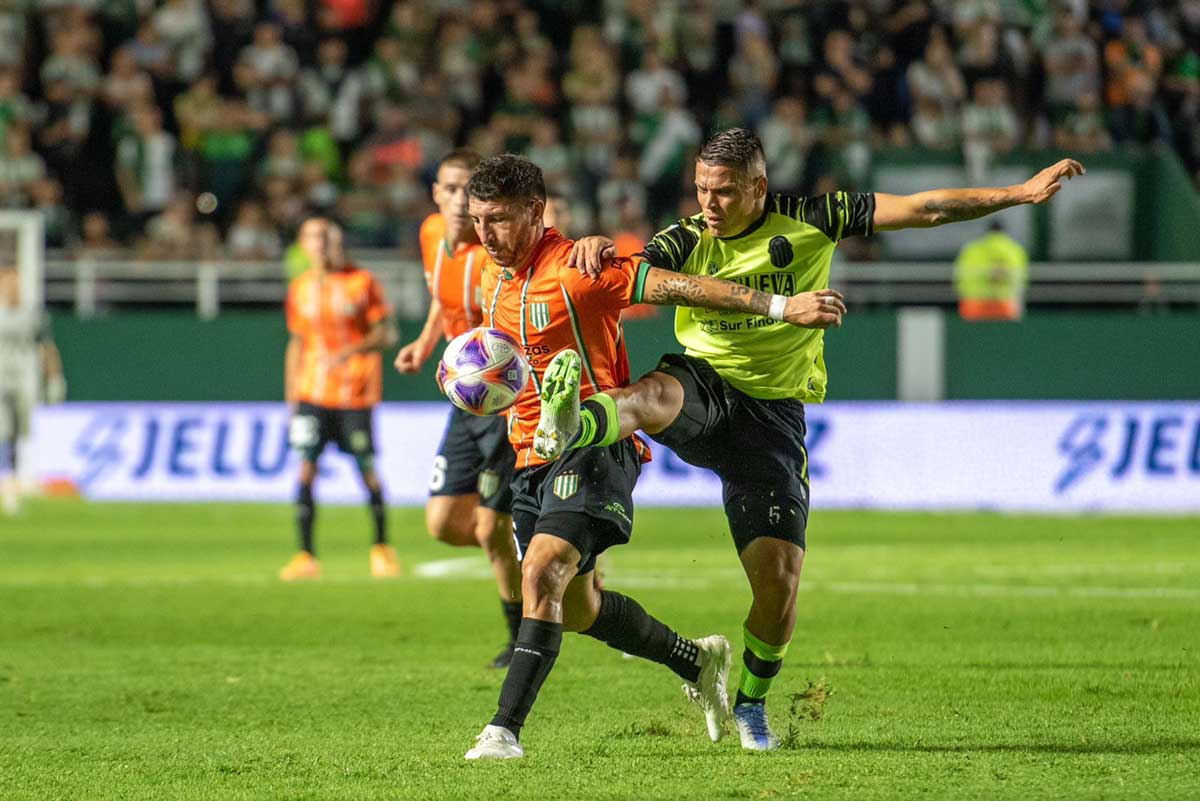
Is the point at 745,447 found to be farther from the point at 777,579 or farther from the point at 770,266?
the point at 770,266

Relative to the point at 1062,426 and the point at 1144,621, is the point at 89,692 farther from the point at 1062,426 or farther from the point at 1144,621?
the point at 1062,426

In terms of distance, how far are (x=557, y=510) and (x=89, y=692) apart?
293 centimetres

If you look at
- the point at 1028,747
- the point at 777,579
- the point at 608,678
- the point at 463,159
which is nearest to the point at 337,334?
the point at 463,159

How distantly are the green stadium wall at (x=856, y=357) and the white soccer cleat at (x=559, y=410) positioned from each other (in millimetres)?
13263

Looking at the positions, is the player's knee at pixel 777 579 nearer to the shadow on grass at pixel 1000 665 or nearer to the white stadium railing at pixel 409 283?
the shadow on grass at pixel 1000 665

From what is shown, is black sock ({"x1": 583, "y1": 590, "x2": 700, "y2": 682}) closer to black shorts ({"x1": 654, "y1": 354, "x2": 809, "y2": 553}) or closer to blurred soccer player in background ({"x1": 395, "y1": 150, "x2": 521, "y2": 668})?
black shorts ({"x1": 654, "y1": 354, "x2": 809, "y2": 553})

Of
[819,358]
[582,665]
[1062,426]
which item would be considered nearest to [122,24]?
[1062,426]

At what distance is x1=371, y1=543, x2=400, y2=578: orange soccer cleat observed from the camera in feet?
44.0

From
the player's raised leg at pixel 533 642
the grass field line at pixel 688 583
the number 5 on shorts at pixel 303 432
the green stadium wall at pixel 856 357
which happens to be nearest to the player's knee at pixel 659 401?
the player's raised leg at pixel 533 642

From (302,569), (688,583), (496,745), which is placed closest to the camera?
(496,745)

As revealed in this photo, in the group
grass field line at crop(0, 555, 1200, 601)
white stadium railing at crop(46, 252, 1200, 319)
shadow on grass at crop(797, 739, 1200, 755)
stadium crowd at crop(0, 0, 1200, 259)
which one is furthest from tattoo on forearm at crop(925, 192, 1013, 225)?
stadium crowd at crop(0, 0, 1200, 259)

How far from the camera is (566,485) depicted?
644cm

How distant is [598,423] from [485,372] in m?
0.40

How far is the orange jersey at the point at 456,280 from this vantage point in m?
8.87
